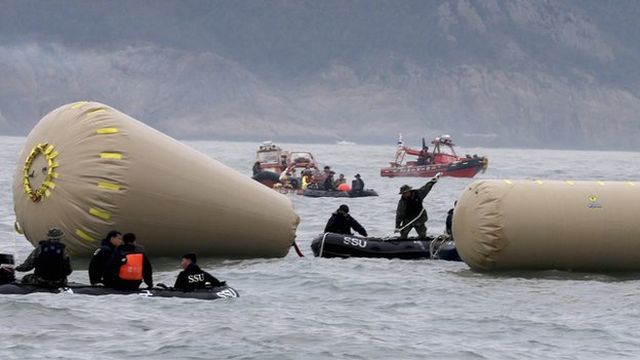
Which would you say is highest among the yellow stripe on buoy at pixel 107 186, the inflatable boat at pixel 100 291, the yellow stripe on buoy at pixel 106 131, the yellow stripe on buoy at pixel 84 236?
the yellow stripe on buoy at pixel 106 131

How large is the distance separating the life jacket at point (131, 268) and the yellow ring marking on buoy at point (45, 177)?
393 cm

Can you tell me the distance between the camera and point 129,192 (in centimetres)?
2209

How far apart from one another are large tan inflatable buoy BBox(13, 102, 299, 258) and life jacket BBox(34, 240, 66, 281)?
10.9 feet

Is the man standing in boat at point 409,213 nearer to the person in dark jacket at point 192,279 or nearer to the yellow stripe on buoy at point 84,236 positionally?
the yellow stripe on buoy at point 84,236

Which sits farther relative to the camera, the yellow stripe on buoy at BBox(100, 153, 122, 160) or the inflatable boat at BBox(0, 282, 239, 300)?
the yellow stripe on buoy at BBox(100, 153, 122, 160)

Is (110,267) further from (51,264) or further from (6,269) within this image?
(6,269)

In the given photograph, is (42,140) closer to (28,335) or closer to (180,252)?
(180,252)

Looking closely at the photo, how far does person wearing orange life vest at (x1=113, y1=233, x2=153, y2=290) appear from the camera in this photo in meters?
18.7

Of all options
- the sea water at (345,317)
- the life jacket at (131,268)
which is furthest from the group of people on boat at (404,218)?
the life jacket at (131,268)

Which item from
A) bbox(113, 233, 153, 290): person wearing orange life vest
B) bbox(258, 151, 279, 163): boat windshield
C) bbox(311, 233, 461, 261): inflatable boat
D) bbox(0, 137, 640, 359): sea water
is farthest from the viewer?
bbox(258, 151, 279, 163): boat windshield

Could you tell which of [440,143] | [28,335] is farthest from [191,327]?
[440,143]

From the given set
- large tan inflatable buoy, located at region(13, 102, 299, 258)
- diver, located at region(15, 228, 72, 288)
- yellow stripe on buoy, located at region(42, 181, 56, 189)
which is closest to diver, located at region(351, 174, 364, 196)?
large tan inflatable buoy, located at region(13, 102, 299, 258)

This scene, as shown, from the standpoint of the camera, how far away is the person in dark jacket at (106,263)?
1891 cm

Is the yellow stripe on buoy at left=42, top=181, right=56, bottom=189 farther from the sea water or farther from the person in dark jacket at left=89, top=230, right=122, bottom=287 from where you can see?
the person in dark jacket at left=89, top=230, right=122, bottom=287
